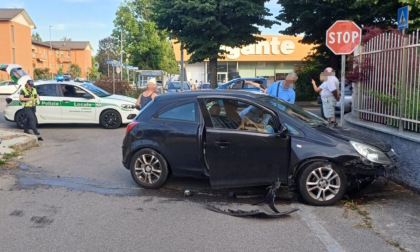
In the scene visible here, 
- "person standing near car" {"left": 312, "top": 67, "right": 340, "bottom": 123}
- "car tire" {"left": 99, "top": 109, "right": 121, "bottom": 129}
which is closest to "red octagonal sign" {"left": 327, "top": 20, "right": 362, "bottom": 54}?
"person standing near car" {"left": 312, "top": 67, "right": 340, "bottom": 123}

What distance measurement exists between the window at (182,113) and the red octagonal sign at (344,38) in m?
4.79

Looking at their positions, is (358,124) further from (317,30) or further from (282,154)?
(317,30)

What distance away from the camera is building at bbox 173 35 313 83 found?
42.8 meters

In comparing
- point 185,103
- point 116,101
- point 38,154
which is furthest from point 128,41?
point 185,103

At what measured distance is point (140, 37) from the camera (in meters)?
55.6

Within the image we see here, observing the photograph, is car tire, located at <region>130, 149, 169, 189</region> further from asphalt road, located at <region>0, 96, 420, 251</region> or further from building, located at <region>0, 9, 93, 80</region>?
building, located at <region>0, 9, 93, 80</region>

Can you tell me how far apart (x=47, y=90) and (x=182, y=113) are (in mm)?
8966

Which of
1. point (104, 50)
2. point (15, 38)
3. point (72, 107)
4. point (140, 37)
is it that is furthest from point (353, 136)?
point (104, 50)

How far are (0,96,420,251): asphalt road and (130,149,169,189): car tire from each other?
0.50 ft

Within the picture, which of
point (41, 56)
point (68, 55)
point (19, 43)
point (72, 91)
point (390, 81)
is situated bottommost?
point (72, 91)

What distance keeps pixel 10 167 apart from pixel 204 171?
4257 millimetres

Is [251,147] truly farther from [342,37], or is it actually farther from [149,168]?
[342,37]

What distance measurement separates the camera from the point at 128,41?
187 feet

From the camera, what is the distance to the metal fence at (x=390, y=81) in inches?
271
